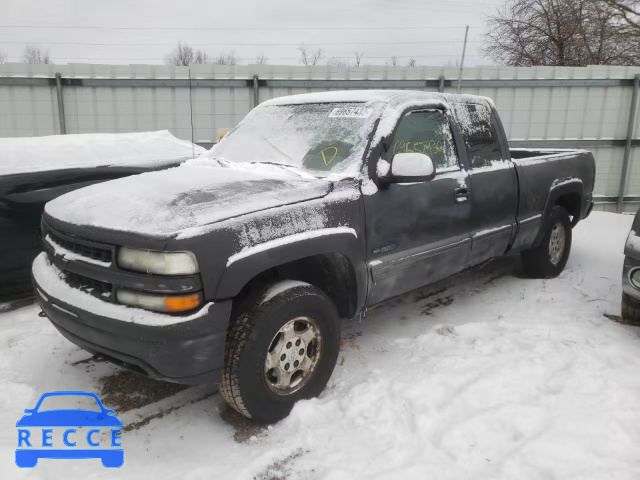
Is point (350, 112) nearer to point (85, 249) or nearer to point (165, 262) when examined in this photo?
point (165, 262)

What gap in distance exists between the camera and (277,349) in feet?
9.25

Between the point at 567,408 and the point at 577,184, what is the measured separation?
3.18 m

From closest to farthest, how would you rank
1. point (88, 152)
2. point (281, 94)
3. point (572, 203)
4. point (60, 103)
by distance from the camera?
point (88, 152) → point (572, 203) → point (60, 103) → point (281, 94)

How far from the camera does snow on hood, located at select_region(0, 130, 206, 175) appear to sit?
4594mm

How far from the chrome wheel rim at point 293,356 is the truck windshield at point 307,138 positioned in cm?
100

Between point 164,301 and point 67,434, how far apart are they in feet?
3.43

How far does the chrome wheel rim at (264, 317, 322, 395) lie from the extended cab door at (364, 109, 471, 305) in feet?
1.80

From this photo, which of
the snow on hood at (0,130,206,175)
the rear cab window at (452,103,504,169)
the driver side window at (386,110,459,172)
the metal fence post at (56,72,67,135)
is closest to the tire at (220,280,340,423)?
the driver side window at (386,110,459,172)

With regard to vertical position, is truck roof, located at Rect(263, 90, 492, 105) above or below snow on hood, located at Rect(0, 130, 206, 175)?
above

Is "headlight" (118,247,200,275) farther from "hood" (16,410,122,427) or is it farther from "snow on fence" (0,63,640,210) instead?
"snow on fence" (0,63,640,210)

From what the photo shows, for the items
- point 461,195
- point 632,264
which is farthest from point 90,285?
point 632,264

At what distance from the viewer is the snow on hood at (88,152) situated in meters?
4.59

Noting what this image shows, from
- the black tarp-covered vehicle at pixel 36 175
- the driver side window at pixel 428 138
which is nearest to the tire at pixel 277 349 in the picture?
the driver side window at pixel 428 138

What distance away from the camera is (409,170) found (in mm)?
3182
